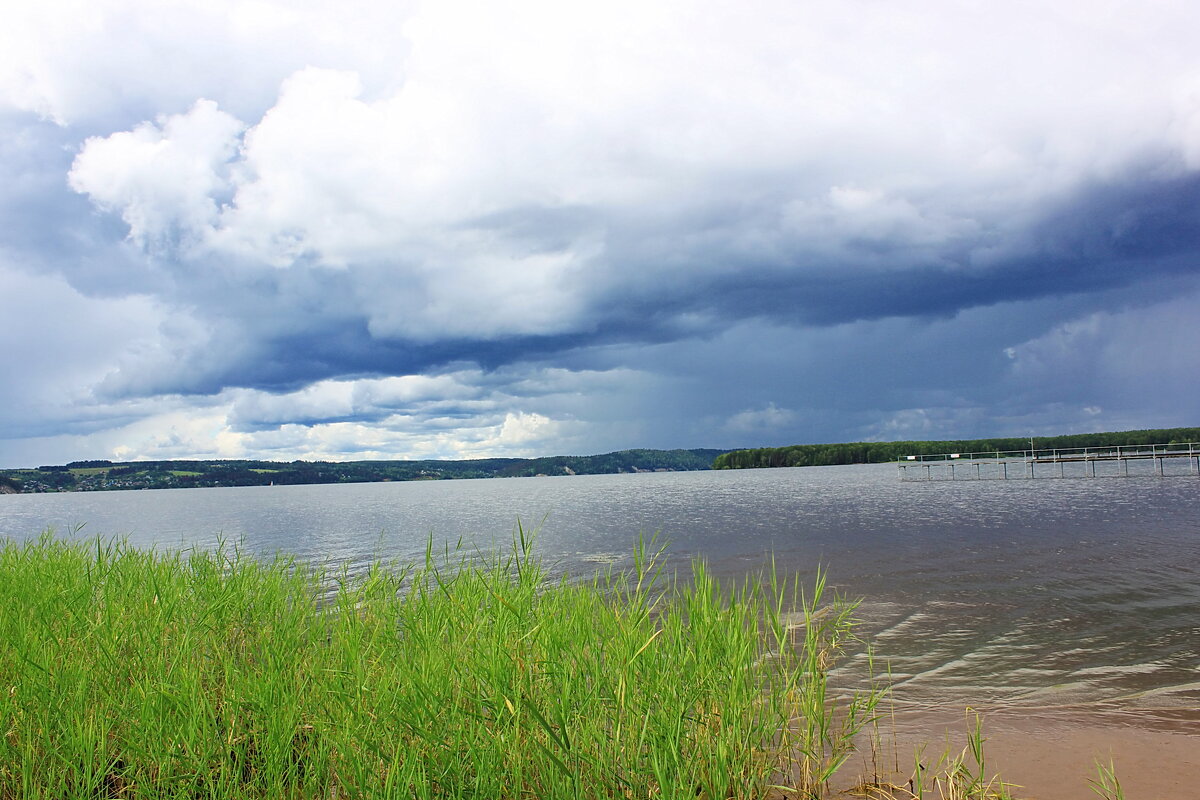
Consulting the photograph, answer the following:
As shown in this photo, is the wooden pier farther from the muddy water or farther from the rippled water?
the muddy water

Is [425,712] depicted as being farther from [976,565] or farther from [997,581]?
[976,565]

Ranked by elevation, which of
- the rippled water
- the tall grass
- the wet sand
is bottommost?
the rippled water

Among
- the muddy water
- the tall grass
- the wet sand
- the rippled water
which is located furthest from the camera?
the rippled water

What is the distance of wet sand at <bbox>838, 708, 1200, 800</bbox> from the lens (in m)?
6.57

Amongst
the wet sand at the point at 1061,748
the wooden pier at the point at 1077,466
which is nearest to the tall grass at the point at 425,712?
the wet sand at the point at 1061,748

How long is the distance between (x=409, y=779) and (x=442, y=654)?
1812 millimetres

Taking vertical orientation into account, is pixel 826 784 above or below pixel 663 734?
below

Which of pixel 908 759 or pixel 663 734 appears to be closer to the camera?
pixel 663 734

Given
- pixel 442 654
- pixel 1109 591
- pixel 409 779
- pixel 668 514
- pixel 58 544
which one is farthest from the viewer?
pixel 668 514

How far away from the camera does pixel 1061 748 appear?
764 cm

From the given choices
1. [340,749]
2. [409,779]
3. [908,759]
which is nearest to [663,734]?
[409,779]

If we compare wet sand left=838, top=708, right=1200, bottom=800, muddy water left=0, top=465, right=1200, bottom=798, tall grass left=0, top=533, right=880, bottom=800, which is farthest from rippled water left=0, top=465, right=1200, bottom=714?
tall grass left=0, top=533, right=880, bottom=800

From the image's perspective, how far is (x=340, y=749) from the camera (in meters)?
4.91

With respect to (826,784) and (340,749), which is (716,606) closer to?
(826,784)
